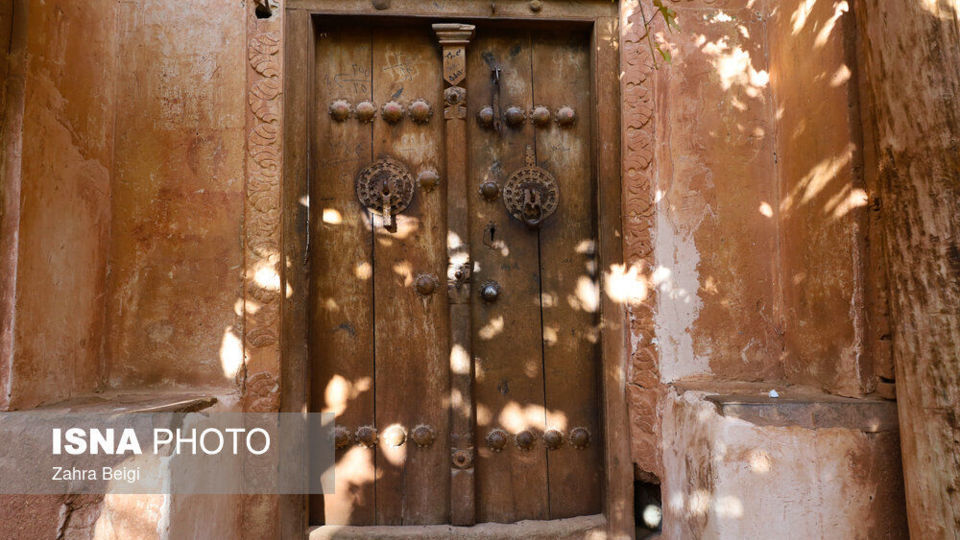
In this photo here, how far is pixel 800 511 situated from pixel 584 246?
1.29m

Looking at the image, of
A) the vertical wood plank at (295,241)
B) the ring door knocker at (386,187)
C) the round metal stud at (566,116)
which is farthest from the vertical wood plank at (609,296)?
the vertical wood plank at (295,241)

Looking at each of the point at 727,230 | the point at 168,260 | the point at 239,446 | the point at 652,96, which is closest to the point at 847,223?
the point at 727,230

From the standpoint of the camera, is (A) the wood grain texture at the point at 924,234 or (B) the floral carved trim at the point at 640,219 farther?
(B) the floral carved trim at the point at 640,219

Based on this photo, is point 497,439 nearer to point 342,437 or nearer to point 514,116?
point 342,437

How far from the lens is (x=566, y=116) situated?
102 inches

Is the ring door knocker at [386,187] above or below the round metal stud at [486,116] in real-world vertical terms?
below

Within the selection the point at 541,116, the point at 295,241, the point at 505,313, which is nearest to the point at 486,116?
the point at 541,116

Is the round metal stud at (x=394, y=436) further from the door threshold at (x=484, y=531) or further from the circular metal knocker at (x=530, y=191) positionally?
the circular metal knocker at (x=530, y=191)

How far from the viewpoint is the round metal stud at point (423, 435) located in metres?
2.43

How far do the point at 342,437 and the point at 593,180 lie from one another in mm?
1586

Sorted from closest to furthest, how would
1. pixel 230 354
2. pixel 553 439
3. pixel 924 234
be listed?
pixel 924 234
pixel 230 354
pixel 553 439

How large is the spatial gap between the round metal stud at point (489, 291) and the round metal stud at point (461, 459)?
66 centimetres

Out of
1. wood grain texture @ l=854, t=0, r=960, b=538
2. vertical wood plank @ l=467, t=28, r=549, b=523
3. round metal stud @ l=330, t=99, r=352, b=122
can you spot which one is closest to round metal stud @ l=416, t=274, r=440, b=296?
vertical wood plank @ l=467, t=28, r=549, b=523

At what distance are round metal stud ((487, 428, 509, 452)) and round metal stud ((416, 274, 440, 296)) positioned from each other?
67 centimetres
